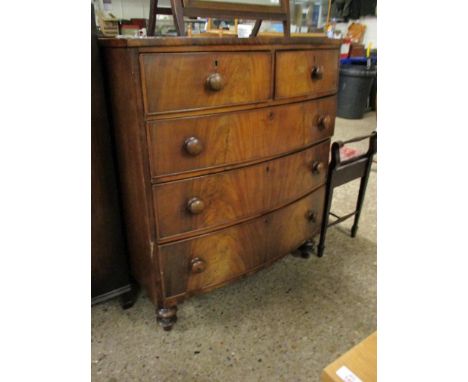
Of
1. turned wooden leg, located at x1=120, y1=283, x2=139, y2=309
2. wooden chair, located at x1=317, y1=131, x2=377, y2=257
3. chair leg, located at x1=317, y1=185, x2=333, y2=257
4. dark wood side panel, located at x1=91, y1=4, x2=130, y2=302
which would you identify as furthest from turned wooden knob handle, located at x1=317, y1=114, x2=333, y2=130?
turned wooden leg, located at x1=120, y1=283, x2=139, y2=309

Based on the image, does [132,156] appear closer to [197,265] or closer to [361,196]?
[197,265]

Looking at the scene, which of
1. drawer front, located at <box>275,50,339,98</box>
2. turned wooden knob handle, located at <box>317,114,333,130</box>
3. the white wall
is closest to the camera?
drawer front, located at <box>275,50,339,98</box>

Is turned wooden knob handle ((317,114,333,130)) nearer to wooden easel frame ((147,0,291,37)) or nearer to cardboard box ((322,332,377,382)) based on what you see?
wooden easel frame ((147,0,291,37))

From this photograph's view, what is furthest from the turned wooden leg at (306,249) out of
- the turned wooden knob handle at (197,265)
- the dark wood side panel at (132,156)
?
the dark wood side panel at (132,156)

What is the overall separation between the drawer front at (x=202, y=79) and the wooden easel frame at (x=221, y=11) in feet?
0.60

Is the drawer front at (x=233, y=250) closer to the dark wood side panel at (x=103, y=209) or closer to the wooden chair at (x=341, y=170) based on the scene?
the wooden chair at (x=341, y=170)

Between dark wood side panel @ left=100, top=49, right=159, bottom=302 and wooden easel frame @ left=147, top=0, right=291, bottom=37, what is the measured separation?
0.82 feet

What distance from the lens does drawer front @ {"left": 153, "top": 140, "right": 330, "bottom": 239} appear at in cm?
116

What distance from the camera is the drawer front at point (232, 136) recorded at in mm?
1068

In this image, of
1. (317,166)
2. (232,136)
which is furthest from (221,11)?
(317,166)

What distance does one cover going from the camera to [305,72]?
4.29ft

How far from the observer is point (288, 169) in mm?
1421

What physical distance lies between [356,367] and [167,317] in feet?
2.90
